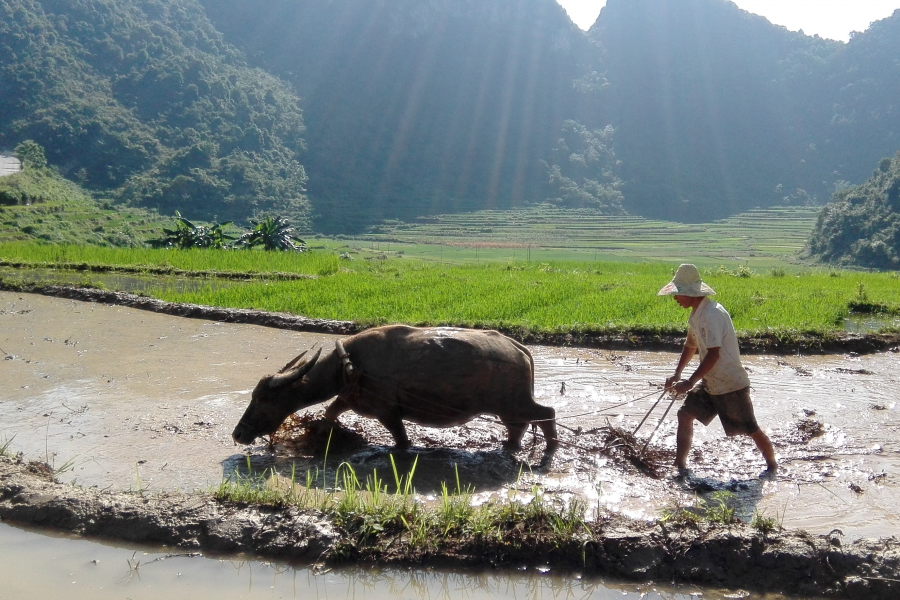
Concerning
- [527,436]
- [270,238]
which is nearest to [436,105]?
[270,238]

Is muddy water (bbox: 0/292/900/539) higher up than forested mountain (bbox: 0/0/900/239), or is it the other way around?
forested mountain (bbox: 0/0/900/239)

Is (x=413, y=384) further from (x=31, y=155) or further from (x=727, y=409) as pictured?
(x=31, y=155)

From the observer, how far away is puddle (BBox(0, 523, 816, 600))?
3.49m

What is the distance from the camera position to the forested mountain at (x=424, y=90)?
2466 inches

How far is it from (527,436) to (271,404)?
2.02m

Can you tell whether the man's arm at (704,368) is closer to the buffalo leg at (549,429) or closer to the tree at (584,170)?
the buffalo leg at (549,429)

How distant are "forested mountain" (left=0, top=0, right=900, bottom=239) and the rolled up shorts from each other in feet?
145

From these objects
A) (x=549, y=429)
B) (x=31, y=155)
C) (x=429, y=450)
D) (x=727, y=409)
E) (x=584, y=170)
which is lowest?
(x=429, y=450)

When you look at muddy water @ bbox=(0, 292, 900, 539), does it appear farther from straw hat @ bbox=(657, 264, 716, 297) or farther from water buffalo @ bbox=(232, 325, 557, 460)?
straw hat @ bbox=(657, 264, 716, 297)

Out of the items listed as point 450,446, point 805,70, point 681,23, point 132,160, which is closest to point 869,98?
point 805,70

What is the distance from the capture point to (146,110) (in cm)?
5822

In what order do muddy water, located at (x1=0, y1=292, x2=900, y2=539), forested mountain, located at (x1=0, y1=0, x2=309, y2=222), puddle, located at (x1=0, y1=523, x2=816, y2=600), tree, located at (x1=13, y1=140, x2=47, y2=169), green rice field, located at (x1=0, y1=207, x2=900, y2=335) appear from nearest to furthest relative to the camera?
puddle, located at (x1=0, y1=523, x2=816, y2=600)
muddy water, located at (x1=0, y1=292, x2=900, y2=539)
green rice field, located at (x1=0, y1=207, x2=900, y2=335)
tree, located at (x1=13, y1=140, x2=47, y2=169)
forested mountain, located at (x1=0, y1=0, x2=309, y2=222)

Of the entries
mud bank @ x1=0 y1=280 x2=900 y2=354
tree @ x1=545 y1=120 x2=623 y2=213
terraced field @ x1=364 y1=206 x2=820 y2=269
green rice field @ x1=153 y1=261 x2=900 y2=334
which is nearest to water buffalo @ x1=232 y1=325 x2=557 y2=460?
mud bank @ x1=0 y1=280 x2=900 y2=354

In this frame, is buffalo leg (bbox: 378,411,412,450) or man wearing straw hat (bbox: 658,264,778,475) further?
buffalo leg (bbox: 378,411,412,450)
